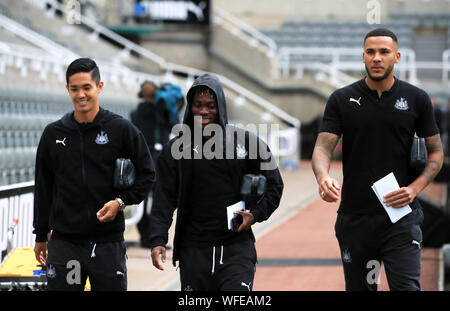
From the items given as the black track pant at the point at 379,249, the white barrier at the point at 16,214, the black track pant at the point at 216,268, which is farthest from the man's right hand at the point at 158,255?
the white barrier at the point at 16,214

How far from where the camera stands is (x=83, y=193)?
5484 mm

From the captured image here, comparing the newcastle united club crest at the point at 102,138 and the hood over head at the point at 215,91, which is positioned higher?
the hood over head at the point at 215,91

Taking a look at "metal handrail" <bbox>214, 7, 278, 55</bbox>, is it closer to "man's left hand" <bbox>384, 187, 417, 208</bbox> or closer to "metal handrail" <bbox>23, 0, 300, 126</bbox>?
"metal handrail" <bbox>23, 0, 300, 126</bbox>

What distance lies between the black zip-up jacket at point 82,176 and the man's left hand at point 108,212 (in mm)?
83

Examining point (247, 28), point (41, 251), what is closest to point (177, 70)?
point (247, 28)

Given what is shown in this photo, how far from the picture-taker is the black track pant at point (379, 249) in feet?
18.3

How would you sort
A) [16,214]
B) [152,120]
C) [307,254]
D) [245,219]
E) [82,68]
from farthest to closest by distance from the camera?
[307,254], [152,120], [16,214], [82,68], [245,219]

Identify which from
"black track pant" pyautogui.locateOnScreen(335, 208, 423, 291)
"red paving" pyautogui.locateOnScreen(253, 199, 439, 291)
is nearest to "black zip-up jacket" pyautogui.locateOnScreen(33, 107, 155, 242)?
Answer: "black track pant" pyautogui.locateOnScreen(335, 208, 423, 291)

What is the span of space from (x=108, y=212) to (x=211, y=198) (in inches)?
23.5

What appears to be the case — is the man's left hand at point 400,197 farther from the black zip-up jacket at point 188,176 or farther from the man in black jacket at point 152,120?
the man in black jacket at point 152,120

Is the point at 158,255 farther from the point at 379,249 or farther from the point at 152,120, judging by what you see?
the point at 152,120

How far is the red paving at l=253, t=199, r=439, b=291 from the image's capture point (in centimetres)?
972


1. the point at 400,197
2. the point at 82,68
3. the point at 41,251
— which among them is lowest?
the point at 41,251

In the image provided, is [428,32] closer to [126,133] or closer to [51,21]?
[51,21]
